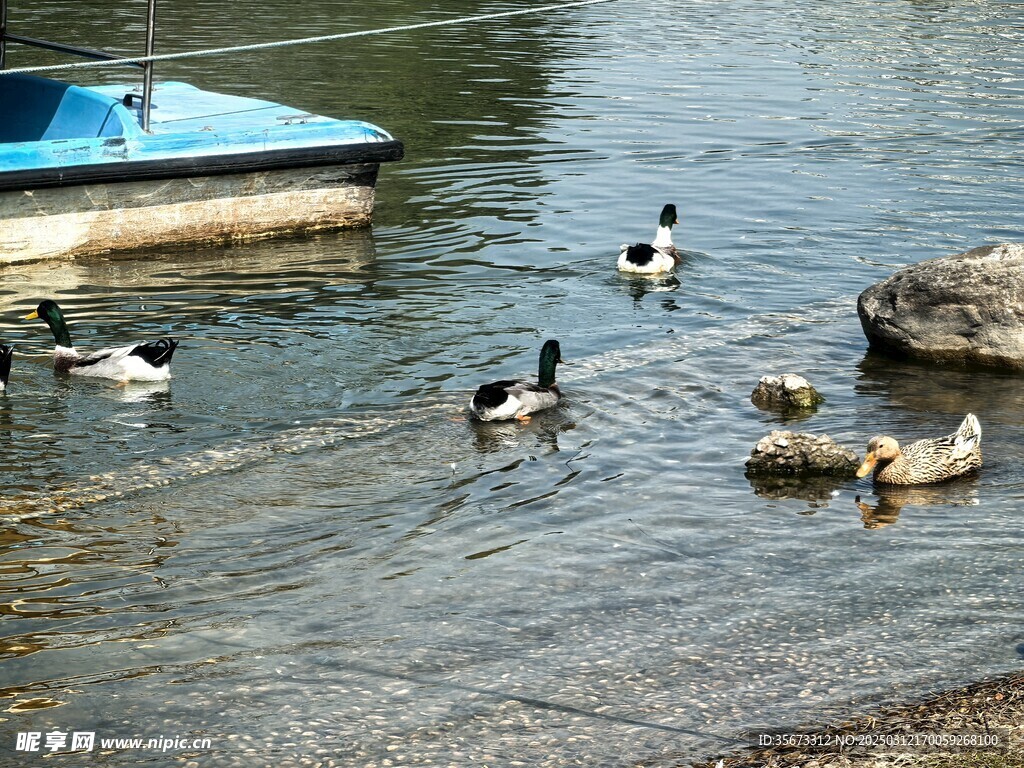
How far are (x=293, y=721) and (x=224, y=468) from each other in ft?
10.9

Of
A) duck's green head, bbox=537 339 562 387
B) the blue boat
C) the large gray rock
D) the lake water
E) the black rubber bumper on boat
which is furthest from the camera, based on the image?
the blue boat

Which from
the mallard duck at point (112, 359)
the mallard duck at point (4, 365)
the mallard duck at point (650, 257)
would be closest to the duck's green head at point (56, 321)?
the mallard duck at point (112, 359)

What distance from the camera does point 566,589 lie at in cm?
698

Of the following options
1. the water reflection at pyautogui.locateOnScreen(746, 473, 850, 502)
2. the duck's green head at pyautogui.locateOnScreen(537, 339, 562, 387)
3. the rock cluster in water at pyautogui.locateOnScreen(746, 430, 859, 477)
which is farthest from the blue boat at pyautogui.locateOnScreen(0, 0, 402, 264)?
the water reflection at pyautogui.locateOnScreen(746, 473, 850, 502)

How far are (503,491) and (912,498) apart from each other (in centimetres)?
261

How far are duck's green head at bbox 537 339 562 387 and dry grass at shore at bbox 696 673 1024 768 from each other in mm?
5104

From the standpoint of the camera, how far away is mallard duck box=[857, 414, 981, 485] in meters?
8.50

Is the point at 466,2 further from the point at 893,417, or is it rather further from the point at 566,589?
the point at 566,589

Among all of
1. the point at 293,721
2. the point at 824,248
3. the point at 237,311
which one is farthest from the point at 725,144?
the point at 293,721

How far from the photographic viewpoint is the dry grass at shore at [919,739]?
16.6 feet

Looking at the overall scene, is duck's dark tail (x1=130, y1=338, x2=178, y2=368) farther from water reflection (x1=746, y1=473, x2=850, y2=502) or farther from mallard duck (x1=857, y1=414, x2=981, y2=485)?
mallard duck (x1=857, y1=414, x2=981, y2=485)

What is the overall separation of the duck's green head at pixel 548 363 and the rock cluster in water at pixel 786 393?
163 centimetres

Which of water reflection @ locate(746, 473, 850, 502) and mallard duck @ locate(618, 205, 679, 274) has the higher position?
mallard duck @ locate(618, 205, 679, 274)

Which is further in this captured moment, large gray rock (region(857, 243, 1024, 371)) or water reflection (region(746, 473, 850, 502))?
large gray rock (region(857, 243, 1024, 371))
